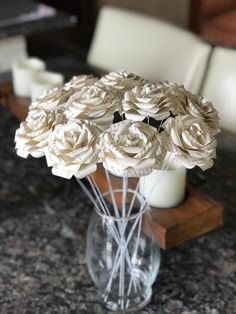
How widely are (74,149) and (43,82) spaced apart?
676mm

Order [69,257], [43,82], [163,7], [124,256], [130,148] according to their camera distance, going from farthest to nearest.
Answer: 1. [163,7]
2. [43,82]
3. [69,257]
4. [124,256]
5. [130,148]

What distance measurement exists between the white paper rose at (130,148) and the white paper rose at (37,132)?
3.7 inches

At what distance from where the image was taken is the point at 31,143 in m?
0.76

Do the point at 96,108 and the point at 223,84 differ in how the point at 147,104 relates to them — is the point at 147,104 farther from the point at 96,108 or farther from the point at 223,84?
the point at 223,84

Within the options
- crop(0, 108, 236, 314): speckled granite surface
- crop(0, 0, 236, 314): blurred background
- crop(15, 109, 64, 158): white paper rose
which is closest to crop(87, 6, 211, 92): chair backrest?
crop(0, 0, 236, 314): blurred background

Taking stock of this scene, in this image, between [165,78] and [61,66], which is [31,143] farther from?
[61,66]

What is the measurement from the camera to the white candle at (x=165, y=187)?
0.95 m

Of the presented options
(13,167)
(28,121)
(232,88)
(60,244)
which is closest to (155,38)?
(232,88)

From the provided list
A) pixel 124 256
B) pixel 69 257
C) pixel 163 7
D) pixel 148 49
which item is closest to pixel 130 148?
pixel 124 256

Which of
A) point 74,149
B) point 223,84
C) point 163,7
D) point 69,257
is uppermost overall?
point 74,149

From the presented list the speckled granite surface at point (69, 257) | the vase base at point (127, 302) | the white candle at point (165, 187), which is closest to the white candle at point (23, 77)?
the speckled granite surface at point (69, 257)

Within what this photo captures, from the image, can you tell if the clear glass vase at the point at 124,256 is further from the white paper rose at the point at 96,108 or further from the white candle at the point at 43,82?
the white candle at the point at 43,82

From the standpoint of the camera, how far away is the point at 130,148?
69cm

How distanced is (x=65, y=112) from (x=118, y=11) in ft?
3.38
